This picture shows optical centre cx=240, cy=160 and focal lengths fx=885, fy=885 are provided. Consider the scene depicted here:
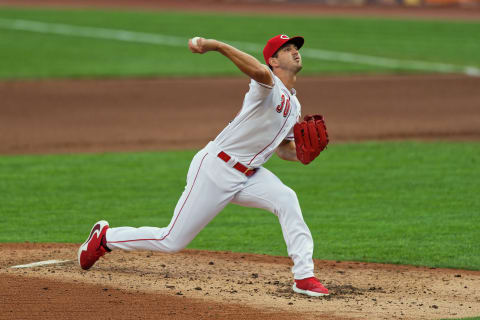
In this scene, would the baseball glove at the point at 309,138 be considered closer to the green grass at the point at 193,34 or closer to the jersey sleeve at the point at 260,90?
the jersey sleeve at the point at 260,90

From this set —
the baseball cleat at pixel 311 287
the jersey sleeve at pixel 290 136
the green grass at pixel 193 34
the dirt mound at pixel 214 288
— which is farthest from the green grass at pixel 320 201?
the green grass at pixel 193 34

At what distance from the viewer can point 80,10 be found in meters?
33.2

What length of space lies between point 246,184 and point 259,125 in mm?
463

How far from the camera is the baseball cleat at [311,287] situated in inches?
247

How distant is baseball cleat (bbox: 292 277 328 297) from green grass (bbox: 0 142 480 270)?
4.80 ft

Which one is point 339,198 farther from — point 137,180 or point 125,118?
point 125,118

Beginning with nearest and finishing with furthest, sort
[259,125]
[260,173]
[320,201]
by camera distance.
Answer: [259,125] < [260,173] < [320,201]

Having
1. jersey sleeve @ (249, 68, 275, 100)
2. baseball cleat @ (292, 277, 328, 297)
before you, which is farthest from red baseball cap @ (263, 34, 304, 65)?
baseball cleat @ (292, 277, 328, 297)

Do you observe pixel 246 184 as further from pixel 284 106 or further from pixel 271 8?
pixel 271 8

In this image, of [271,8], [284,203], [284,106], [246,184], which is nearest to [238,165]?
[246,184]

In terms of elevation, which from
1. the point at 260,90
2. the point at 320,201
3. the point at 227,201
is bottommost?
the point at 320,201

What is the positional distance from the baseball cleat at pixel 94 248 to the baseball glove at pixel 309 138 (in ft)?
5.26

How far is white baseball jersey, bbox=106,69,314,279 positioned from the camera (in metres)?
6.24

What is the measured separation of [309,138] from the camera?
6363 mm
